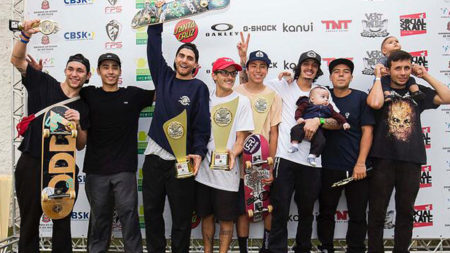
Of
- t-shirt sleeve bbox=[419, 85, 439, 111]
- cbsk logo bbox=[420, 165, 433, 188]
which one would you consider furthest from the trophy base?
cbsk logo bbox=[420, 165, 433, 188]

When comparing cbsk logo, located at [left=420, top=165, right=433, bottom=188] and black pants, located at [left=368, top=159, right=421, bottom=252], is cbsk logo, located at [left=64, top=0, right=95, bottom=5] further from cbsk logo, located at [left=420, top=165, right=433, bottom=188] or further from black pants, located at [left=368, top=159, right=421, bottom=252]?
cbsk logo, located at [left=420, top=165, right=433, bottom=188]

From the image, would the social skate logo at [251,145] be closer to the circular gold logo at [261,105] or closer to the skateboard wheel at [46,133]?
the circular gold logo at [261,105]

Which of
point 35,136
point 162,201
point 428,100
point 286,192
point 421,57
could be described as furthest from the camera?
point 421,57

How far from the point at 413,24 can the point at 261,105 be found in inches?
79.4

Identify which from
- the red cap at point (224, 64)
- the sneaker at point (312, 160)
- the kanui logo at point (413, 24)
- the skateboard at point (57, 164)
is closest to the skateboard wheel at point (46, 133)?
the skateboard at point (57, 164)

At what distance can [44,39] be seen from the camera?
3.71 meters

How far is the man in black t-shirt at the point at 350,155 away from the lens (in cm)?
302

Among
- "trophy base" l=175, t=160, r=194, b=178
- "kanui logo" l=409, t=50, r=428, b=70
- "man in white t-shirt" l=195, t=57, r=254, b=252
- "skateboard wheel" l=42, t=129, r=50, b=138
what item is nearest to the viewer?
"skateboard wheel" l=42, t=129, r=50, b=138

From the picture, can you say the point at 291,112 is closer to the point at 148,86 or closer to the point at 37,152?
the point at 148,86

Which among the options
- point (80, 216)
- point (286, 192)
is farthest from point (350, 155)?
point (80, 216)

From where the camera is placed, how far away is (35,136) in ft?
9.01

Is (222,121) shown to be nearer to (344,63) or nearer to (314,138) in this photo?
(314,138)

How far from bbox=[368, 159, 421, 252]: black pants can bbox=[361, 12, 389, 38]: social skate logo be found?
147 centimetres

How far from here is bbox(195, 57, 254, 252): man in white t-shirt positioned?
288cm
